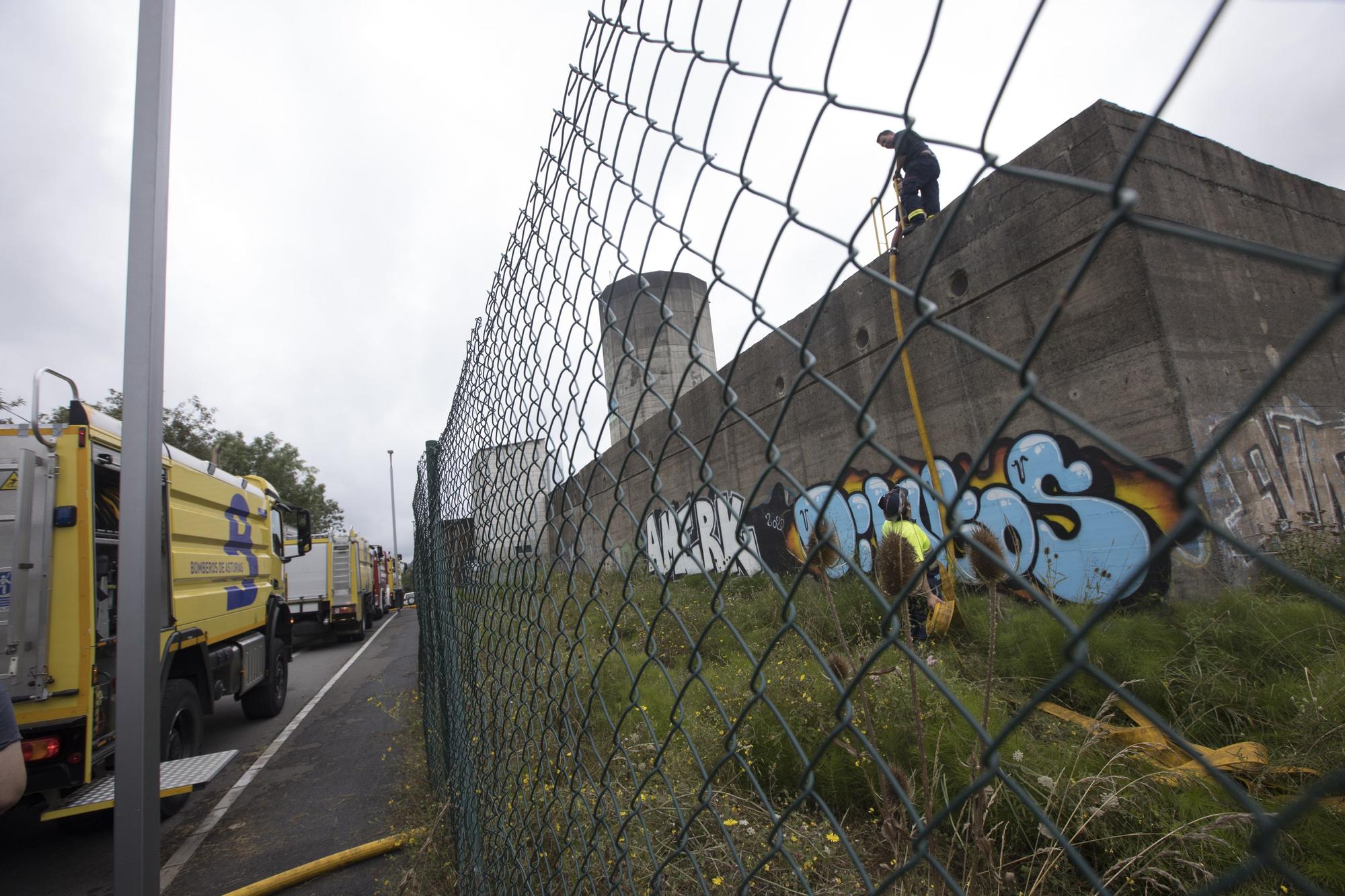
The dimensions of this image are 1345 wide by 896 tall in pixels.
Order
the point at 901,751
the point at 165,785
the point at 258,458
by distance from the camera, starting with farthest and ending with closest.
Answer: the point at 258,458
the point at 165,785
the point at 901,751

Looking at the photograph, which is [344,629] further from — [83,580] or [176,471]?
[83,580]

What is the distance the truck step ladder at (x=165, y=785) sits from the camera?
12.4 ft

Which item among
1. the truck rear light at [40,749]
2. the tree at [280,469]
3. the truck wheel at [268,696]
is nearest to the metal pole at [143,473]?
the truck rear light at [40,749]

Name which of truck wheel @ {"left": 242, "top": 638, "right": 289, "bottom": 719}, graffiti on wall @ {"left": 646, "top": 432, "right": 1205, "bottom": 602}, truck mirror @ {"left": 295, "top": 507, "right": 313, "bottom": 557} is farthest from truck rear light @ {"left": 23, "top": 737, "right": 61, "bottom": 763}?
truck mirror @ {"left": 295, "top": 507, "right": 313, "bottom": 557}

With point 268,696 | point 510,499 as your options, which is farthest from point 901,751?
point 268,696

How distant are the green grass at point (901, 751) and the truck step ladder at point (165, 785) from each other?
2.33m

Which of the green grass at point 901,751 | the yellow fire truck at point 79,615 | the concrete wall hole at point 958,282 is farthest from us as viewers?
the concrete wall hole at point 958,282

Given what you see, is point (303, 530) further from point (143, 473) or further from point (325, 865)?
point (143, 473)

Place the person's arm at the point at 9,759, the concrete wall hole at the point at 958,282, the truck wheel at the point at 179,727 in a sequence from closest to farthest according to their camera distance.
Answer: the person's arm at the point at 9,759 < the truck wheel at the point at 179,727 < the concrete wall hole at the point at 958,282

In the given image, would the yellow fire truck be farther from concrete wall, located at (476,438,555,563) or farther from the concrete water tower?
the concrete water tower

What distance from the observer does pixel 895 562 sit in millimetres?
1181

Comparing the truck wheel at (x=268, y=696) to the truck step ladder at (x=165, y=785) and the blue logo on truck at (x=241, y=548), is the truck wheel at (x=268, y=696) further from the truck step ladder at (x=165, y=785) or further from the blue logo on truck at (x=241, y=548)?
the truck step ladder at (x=165, y=785)

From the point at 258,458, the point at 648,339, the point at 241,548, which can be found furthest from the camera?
the point at 258,458

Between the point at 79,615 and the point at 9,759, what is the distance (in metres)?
2.07
